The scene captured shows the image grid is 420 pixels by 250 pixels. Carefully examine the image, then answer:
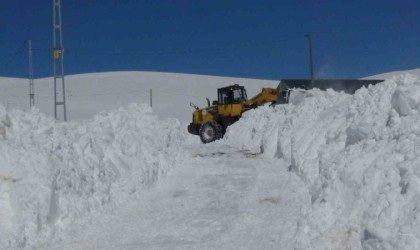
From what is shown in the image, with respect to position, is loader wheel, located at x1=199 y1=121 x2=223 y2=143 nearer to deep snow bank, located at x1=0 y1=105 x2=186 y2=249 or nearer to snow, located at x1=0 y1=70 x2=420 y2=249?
snow, located at x1=0 y1=70 x2=420 y2=249

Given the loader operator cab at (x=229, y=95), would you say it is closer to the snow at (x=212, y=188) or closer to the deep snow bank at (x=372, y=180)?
the snow at (x=212, y=188)

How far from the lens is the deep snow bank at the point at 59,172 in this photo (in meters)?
7.18

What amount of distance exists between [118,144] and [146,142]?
7.13 ft

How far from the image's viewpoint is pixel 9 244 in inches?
260

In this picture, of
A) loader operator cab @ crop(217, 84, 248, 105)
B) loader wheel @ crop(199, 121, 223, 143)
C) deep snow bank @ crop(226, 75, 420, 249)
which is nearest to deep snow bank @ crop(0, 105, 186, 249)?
deep snow bank @ crop(226, 75, 420, 249)

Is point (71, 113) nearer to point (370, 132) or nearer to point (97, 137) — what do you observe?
point (97, 137)

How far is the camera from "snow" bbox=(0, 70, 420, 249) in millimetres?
6133

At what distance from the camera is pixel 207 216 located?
9016 millimetres

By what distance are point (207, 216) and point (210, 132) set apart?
1791cm

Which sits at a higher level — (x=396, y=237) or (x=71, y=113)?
(x=71, y=113)

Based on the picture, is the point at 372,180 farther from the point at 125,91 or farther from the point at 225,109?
the point at 125,91

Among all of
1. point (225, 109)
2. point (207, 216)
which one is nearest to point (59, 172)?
point (207, 216)

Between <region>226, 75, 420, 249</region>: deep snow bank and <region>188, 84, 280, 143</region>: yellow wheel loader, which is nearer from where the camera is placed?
<region>226, 75, 420, 249</region>: deep snow bank

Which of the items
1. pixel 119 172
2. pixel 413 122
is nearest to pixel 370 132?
pixel 413 122
